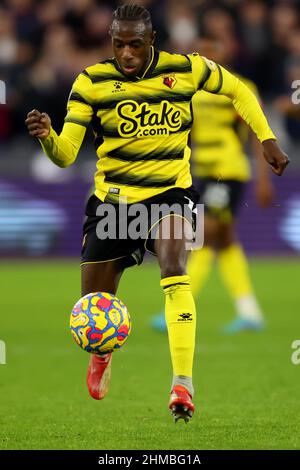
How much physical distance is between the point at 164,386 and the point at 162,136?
6.40 feet

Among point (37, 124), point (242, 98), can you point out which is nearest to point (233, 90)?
point (242, 98)

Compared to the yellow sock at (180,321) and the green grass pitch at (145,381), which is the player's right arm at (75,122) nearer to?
the yellow sock at (180,321)

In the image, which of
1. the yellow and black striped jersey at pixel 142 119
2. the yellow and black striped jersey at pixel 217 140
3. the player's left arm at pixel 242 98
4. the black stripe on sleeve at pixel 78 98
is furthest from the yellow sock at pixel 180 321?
the yellow and black striped jersey at pixel 217 140

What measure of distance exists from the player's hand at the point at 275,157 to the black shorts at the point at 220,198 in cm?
403

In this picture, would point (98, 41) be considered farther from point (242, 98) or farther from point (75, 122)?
point (75, 122)

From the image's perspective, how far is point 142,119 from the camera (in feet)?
20.3

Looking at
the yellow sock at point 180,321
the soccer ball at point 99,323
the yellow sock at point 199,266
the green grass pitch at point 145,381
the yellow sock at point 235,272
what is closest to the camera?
the green grass pitch at point 145,381

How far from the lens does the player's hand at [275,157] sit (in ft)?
20.0

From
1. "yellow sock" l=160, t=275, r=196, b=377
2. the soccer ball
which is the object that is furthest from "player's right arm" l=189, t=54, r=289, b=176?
the soccer ball

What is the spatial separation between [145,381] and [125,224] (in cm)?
172

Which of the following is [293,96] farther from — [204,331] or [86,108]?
[86,108]
